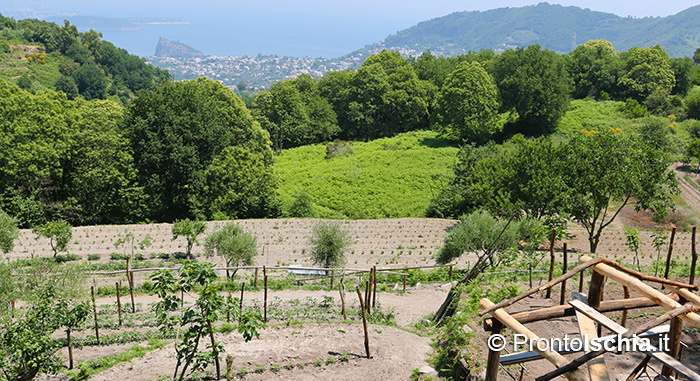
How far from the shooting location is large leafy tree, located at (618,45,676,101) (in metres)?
59.8

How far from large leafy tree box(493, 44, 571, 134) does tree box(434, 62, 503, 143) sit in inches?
77.9

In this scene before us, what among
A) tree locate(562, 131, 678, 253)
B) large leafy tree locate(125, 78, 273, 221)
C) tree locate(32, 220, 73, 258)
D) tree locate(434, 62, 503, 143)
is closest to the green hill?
large leafy tree locate(125, 78, 273, 221)

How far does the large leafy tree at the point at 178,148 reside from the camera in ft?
113

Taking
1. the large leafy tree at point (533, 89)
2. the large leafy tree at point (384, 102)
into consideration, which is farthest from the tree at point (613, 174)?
the large leafy tree at point (384, 102)

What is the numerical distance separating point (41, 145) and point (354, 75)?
130 ft

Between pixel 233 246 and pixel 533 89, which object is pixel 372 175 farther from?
pixel 233 246

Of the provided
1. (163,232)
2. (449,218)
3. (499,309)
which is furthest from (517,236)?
(163,232)

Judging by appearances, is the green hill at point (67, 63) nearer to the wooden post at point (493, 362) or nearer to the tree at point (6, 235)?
the tree at point (6, 235)

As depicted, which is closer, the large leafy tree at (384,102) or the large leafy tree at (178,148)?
the large leafy tree at (178,148)

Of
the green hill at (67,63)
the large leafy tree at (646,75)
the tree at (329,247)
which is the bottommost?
the tree at (329,247)

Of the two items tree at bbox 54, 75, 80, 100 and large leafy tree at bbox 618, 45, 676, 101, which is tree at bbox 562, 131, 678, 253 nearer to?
large leafy tree at bbox 618, 45, 676, 101

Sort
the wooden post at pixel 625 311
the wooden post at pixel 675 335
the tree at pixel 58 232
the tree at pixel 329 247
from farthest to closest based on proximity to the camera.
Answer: the tree at pixel 58 232 < the tree at pixel 329 247 < the wooden post at pixel 625 311 < the wooden post at pixel 675 335

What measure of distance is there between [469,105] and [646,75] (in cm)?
2691

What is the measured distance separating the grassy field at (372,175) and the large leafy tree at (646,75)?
26.3m
